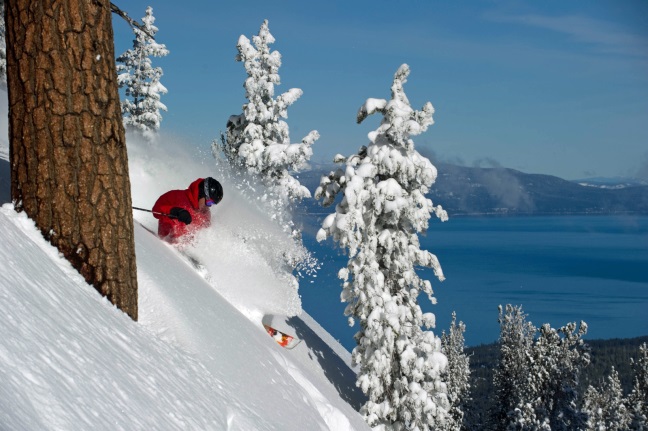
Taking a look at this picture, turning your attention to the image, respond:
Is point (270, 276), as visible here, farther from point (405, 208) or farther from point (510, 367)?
Result: point (510, 367)

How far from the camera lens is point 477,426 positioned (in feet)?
168

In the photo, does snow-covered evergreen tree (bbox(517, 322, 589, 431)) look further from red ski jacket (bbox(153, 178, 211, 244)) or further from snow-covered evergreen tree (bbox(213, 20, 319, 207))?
red ski jacket (bbox(153, 178, 211, 244))

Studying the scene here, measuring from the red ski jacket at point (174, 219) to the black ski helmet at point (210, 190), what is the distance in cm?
9

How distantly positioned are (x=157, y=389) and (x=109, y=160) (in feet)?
6.45

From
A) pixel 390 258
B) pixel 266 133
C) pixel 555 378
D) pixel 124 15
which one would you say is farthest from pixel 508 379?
pixel 124 15

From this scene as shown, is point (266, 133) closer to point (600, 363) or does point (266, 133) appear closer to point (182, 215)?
point (182, 215)

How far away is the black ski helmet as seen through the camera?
31.7 ft

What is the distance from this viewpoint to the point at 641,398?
4606cm

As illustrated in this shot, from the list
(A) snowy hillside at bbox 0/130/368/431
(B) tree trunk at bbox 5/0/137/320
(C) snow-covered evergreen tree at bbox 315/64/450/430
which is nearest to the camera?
(A) snowy hillside at bbox 0/130/368/431

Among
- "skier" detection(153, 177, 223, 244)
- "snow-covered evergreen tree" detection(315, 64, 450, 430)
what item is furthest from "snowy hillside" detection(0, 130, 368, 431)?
"snow-covered evergreen tree" detection(315, 64, 450, 430)

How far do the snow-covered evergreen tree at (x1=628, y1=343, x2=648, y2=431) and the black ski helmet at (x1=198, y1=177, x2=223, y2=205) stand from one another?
137ft

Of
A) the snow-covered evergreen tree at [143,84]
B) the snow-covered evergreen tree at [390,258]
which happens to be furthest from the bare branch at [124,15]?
the snow-covered evergreen tree at [143,84]

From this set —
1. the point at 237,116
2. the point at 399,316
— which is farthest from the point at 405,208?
the point at 237,116

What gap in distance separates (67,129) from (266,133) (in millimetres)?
19599
